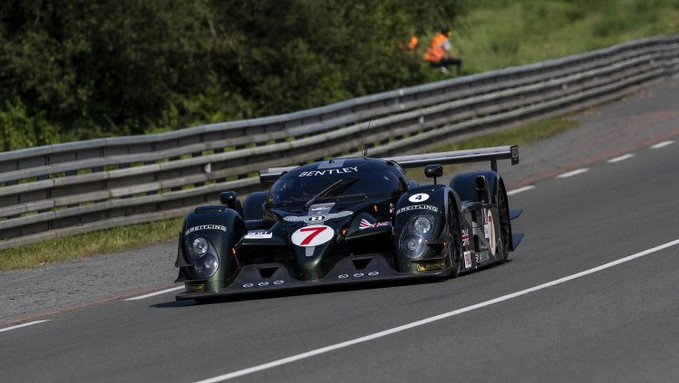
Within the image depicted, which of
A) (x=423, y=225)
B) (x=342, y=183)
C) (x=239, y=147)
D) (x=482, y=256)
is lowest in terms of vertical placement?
(x=482, y=256)

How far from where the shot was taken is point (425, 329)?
988 centimetres

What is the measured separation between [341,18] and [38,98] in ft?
23.3

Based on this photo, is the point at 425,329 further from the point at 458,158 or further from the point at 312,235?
the point at 458,158

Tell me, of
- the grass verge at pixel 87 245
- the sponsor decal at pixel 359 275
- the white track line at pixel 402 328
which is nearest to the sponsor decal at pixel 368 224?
the sponsor decal at pixel 359 275

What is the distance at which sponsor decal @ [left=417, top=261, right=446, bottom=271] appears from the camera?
40.1 feet

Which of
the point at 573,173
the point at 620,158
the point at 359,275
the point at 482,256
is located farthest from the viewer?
the point at 620,158

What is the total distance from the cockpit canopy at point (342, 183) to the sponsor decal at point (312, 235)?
979 millimetres

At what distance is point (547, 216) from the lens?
18188 millimetres

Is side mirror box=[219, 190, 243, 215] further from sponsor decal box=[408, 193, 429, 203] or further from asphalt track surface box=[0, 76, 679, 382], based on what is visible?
sponsor decal box=[408, 193, 429, 203]

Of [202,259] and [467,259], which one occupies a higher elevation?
[202,259]

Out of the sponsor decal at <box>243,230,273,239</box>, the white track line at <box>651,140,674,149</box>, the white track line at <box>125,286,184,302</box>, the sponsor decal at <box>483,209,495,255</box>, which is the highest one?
the white track line at <box>651,140,674,149</box>

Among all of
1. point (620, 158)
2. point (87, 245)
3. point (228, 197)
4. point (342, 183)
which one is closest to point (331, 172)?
point (342, 183)

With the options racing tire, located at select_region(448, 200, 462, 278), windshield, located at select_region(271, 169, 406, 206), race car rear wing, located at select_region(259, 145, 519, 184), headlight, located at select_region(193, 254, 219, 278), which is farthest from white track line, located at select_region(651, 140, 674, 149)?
headlight, located at select_region(193, 254, 219, 278)

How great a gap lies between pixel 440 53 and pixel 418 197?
76.3ft
